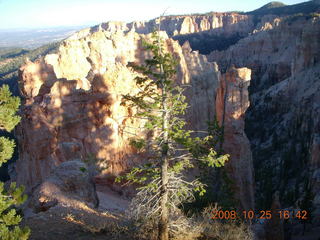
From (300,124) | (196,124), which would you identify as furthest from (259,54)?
(196,124)

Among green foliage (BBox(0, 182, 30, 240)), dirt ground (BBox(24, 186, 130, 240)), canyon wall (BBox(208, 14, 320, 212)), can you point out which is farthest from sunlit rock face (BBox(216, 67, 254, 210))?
green foliage (BBox(0, 182, 30, 240))

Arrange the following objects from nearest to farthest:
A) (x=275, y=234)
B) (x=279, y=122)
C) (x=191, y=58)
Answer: (x=275, y=234), (x=191, y=58), (x=279, y=122)

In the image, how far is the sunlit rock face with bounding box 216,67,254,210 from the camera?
22.8 m

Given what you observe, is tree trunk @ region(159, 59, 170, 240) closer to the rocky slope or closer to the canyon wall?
the rocky slope

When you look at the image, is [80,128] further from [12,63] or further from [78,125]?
[12,63]

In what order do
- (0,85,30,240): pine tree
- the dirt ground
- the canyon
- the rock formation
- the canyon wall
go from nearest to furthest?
(0,85,30,240): pine tree, the dirt ground, the rock formation, the canyon, the canyon wall

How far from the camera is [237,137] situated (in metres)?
23.2

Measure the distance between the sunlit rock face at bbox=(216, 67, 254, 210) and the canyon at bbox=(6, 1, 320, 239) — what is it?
3.0 inches

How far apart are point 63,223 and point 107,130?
7314mm

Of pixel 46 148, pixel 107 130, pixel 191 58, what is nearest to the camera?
pixel 107 130

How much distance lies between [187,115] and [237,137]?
13.9 feet

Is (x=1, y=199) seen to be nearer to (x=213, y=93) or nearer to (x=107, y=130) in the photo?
(x=107, y=130)

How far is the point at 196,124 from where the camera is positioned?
81.7 ft

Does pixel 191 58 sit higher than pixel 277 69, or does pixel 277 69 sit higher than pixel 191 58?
pixel 191 58
